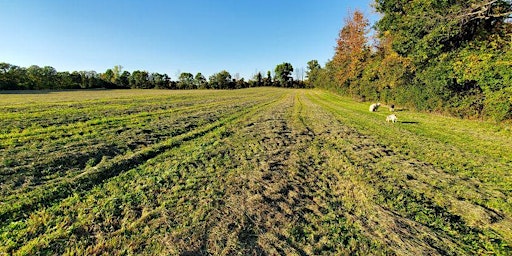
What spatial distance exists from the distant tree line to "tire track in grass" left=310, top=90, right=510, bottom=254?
85.9 metres

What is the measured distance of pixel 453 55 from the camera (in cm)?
1307

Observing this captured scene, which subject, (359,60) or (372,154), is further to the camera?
(359,60)

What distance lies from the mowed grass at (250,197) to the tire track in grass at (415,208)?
0.02m

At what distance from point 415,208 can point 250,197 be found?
112 inches

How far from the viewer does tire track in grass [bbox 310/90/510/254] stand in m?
3.08

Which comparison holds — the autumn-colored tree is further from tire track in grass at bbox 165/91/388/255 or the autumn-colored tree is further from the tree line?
tire track in grass at bbox 165/91/388/255

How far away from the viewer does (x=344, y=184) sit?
15.8ft

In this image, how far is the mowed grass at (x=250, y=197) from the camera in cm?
299

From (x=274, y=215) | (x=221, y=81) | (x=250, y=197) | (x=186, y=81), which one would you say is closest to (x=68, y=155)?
(x=250, y=197)

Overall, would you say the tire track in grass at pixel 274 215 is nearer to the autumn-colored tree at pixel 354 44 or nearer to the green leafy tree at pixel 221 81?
the autumn-colored tree at pixel 354 44

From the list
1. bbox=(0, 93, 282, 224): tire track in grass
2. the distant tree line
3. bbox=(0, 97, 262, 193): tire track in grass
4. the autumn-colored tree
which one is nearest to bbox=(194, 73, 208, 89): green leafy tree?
the distant tree line

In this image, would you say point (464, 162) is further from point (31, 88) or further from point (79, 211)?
point (31, 88)

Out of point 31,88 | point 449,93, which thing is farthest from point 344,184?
point 31,88

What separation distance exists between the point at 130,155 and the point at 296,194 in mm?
4630
